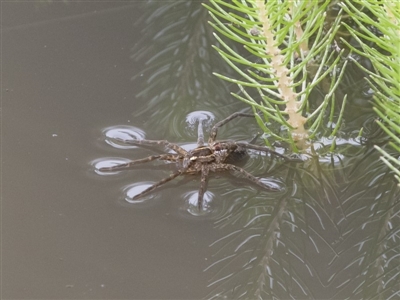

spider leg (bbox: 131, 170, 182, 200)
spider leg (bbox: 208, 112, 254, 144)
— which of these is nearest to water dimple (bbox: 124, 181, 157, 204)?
spider leg (bbox: 131, 170, 182, 200)

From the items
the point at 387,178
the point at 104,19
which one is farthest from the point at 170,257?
the point at 104,19

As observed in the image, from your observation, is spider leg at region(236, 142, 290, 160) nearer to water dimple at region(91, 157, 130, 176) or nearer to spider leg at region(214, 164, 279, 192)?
spider leg at region(214, 164, 279, 192)

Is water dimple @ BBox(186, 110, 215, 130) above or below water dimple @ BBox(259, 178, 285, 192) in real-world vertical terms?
above

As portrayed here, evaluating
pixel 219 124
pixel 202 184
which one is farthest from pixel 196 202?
pixel 219 124

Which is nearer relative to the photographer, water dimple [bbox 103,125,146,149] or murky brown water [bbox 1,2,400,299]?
murky brown water [bbox 1,2,400,299]

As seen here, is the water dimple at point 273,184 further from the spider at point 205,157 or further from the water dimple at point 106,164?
the water dimple at point 106,164

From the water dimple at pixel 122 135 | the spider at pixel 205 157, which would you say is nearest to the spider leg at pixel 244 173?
the spider at pixel 205 157

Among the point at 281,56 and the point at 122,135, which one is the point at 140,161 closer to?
the point at 122,135
